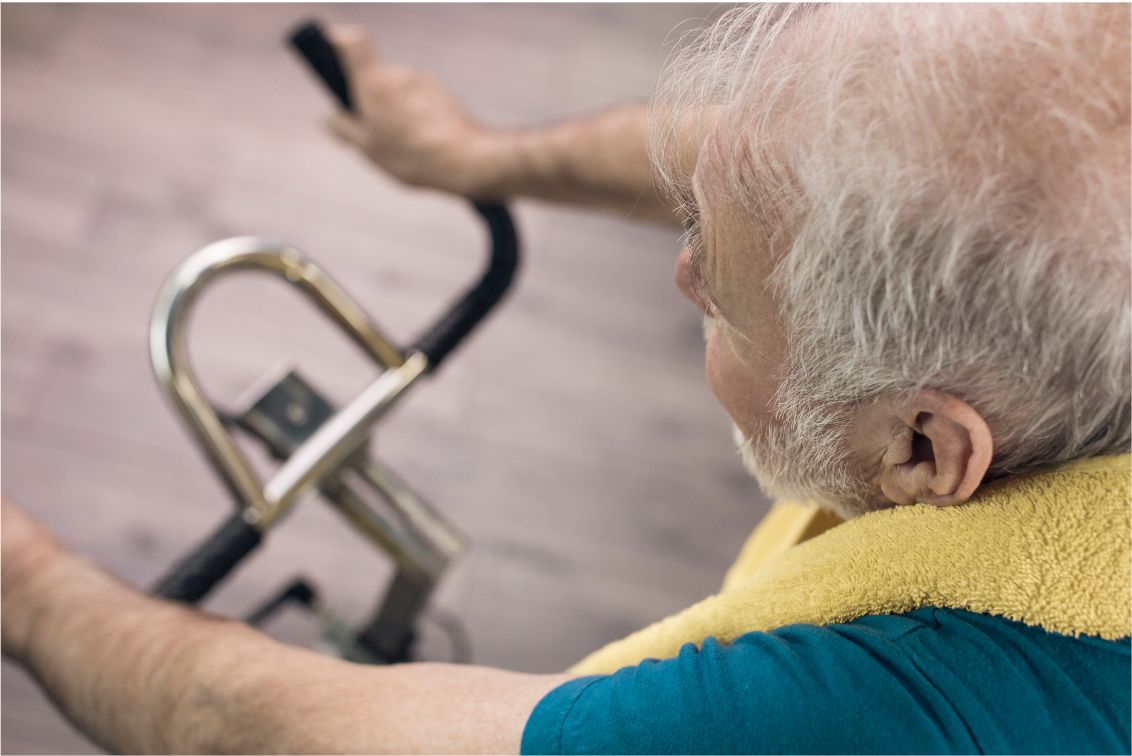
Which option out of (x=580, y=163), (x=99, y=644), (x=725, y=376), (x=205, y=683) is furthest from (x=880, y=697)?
(x=580, y=163)

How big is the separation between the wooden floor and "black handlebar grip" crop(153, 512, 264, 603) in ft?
2.53

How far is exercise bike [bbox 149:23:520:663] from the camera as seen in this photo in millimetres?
627

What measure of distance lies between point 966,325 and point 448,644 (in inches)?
48.3

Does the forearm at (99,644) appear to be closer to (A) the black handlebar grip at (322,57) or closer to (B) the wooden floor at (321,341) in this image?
(A) the black handlebar grip at (322,57)

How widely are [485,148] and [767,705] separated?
30.1 inches

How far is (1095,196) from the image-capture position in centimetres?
34

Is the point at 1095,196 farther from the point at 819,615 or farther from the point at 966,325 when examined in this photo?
the point at 819,615

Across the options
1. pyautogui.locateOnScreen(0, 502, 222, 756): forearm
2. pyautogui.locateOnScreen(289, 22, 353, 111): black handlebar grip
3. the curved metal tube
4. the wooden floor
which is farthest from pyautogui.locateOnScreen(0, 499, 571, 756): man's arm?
the wooden floor

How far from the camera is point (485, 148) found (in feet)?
3.20

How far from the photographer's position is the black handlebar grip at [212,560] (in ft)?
2.08

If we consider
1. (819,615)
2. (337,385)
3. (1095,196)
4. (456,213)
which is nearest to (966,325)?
(1095,196)

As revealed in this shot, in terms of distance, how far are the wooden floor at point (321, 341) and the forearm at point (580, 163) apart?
646 mm

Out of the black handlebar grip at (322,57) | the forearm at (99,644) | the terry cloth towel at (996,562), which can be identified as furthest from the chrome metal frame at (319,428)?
the terry cloth towel at (996,562)

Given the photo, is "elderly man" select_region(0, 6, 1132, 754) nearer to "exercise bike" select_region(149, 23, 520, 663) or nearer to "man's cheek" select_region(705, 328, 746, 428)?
"man's cheek" select_region(705, 328, 746, 428)
